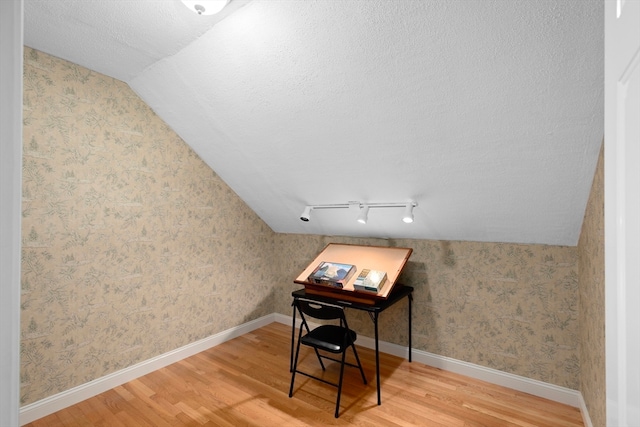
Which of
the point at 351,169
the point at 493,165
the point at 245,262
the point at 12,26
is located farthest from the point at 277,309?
the point at 12,26

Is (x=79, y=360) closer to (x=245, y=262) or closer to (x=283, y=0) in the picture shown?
(x=245, y=262)

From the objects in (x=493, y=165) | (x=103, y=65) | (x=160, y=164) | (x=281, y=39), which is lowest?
(x=493, y=165)

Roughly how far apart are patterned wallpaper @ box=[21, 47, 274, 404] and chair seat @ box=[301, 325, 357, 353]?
1333 mm

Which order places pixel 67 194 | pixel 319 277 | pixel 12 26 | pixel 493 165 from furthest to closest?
pixel 319 277, pixel 67 194, pixel 493 165, pixel 12 26

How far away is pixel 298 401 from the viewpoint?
2.32m

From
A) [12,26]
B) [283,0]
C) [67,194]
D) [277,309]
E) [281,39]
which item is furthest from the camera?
[277,309]

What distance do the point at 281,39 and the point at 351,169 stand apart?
40.9 inches

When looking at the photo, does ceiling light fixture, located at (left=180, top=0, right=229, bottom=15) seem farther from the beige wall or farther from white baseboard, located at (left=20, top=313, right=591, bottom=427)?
white baseboard, located at (left=20, top=313, right=591, bottom=427)

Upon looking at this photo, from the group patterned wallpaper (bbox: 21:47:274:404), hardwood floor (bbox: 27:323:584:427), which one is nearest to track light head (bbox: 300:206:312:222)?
patterned wallpaper (bbox: 21:47:274:404)

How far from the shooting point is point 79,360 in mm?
2281

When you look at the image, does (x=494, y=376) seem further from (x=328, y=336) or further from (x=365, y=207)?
(x=365, y=207)

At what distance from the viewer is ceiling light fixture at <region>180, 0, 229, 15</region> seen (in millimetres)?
1522

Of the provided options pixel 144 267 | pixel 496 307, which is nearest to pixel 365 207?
pixel 496 307

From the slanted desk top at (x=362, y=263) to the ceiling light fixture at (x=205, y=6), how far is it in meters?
2.00
